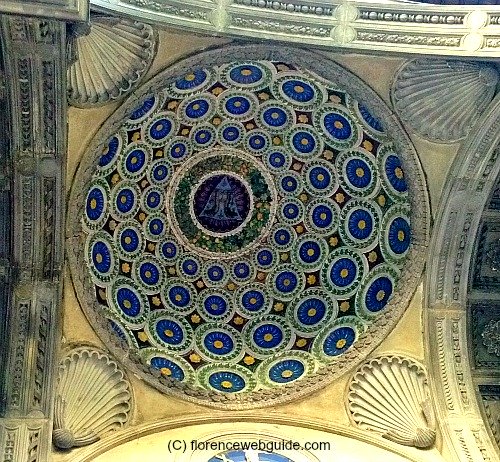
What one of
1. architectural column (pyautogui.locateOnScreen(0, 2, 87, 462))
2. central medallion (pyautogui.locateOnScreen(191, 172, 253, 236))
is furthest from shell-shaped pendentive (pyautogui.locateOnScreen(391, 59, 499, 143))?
architectural column (pyautogui.locateOnScreen(0, 2, 87, 462))

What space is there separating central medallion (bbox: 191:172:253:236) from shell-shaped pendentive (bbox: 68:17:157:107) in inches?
70.6

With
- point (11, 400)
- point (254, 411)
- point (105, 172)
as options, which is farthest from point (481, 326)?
point (11, 400)

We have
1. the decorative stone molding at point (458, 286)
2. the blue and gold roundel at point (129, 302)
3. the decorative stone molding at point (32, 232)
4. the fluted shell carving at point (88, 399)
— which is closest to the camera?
the decorative stone molding at point (32, 232)

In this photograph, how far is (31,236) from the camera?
962 centimetres

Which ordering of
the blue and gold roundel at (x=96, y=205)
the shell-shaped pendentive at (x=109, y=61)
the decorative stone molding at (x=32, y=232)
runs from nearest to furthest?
the decorative stone molding at (x=32, y=232) → the shell-shaped pendentive at (x=109, y=61) → the blue and gold roundel at (x=96, y=205)

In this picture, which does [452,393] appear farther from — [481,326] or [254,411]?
[254,411]

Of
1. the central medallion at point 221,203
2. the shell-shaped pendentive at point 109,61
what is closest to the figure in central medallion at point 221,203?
the central medallion at point 221,203

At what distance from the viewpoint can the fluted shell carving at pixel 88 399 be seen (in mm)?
9391

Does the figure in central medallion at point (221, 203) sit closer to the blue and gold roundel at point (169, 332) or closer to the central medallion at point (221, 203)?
the central medallion at point (221, 203)

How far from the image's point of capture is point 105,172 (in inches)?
397

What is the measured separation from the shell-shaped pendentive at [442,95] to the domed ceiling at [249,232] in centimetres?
26

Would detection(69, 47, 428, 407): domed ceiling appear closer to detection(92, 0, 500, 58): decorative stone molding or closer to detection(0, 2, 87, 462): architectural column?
detection(0, 2, 87, 462): architectural column

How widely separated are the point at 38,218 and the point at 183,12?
2.74 meters

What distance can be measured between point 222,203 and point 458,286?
301 centimetres
